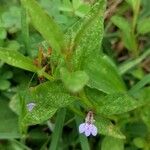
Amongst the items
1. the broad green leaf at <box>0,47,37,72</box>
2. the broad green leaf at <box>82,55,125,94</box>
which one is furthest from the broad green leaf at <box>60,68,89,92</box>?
the broad green leaf at <box>82,55,125,94</box>

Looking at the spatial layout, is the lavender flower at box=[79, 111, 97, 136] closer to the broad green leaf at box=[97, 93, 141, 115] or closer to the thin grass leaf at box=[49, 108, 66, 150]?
the broad green leaf at box=[97, 93, 141, 115]

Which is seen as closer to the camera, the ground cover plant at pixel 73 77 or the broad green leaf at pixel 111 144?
the ground cover plant at pixel 73 77

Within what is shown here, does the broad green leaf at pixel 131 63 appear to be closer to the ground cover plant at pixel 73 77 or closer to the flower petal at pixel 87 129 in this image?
the ground cover plant at pixel 73 77

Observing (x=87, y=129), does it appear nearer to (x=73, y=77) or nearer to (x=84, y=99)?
(x=84, y=99)

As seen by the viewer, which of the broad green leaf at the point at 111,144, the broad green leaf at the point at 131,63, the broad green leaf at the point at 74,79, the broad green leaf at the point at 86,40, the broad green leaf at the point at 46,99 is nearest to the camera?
the broad green leaf at the point at 74,79

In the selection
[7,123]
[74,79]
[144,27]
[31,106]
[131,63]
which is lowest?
[74,79]

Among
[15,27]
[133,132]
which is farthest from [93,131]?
[15,27]

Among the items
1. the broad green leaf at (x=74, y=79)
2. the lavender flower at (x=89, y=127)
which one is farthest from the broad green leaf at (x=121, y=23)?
the broad green leaf at (x=74, y=79)

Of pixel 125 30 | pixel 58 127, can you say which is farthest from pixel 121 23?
pixel 58 127
